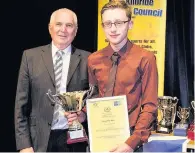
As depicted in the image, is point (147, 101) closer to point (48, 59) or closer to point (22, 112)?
point (48, 59)

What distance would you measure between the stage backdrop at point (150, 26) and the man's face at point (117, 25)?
0.66 m

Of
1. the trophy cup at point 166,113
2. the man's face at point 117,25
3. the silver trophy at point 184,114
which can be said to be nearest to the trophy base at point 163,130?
the trophy cup at point 166,113

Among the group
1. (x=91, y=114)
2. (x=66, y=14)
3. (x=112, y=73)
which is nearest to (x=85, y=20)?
(x=66, y=14)

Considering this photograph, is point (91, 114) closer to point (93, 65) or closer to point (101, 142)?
point (101, 142)

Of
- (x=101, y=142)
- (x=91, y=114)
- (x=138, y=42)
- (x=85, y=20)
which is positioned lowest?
(x=101, y=142)

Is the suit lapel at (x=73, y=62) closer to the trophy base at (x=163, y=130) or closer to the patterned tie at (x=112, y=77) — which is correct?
the patterned tie at (x=112, y=77)

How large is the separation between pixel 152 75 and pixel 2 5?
1.72m

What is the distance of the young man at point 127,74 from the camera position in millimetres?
2572

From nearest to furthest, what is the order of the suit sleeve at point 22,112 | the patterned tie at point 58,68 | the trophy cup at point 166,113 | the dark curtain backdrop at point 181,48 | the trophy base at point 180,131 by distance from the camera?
1. the suit sleeve at point 22,112
2. the patterned tie at point 58,68
3. the trophy base at point 180,131
4. the trophy cup at point 166,113
5. the dark curtain backdrop at point 181,48

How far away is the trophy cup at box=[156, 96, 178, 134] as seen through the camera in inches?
124

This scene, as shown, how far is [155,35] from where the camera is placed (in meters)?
3.42

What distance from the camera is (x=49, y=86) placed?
2.68 m

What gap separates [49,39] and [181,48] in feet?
4.48

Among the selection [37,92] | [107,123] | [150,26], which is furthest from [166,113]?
[37,92]
